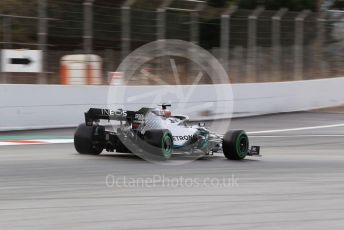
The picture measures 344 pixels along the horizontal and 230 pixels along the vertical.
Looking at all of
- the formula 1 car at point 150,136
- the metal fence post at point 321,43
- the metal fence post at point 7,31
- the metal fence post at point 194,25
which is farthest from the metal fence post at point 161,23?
the formula 1 car at point 150,136

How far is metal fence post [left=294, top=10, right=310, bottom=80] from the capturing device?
23.2 m

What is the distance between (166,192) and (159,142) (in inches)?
70.4

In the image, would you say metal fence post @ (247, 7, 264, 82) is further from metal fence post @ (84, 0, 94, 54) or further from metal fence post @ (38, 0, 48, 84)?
metal fence post @ (38, 0, 48, 84)

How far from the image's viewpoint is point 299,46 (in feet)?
77.7

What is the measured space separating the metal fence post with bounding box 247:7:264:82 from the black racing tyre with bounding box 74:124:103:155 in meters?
12.0

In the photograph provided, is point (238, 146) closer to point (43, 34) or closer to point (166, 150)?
point (166, 150)

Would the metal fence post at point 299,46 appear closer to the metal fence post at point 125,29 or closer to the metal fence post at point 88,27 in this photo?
the metal fence post at point 125,29

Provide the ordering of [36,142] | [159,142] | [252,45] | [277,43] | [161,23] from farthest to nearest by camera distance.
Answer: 1. [277,43]
2. [252,45]
3. [161,23]
4. [36,142]
5. [159,142]

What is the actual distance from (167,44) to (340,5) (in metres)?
20.2

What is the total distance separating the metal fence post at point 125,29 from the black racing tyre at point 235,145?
8.35 metres

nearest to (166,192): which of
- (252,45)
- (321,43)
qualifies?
(252,45)

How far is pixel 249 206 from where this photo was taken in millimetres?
6824

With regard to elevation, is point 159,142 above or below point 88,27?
below

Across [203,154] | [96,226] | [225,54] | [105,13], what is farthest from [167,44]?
[96,226]
